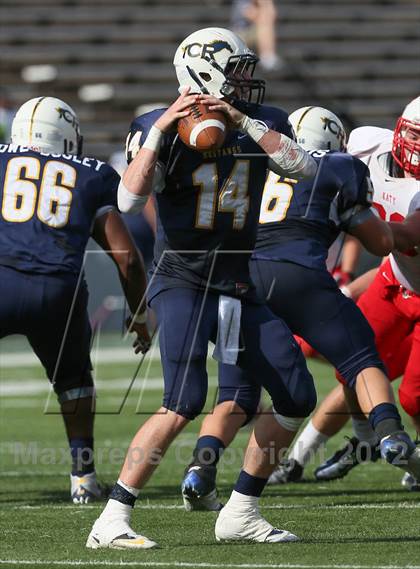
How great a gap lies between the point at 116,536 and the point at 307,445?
6.36 ft

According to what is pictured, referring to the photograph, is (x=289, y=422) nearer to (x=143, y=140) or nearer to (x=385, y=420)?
(x=385, y=420)

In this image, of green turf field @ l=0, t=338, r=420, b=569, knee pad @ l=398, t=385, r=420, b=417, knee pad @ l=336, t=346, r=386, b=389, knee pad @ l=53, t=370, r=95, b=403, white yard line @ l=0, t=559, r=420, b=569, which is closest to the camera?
white yard line @ l=0, t=559, r=420, b=569

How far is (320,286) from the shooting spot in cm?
438

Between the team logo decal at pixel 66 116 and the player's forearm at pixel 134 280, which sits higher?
the team logo decal at pixel 66 116

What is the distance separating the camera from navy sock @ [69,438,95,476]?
509cm

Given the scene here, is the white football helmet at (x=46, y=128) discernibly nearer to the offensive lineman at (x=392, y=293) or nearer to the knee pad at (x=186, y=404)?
the offensive lineman at (x=392, y=293)

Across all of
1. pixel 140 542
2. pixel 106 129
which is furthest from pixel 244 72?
pixel 106 129

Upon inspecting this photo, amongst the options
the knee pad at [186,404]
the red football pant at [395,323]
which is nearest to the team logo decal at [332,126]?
the red football pant at [395,323]

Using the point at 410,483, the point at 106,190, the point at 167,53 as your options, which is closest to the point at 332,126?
the point at 106,190

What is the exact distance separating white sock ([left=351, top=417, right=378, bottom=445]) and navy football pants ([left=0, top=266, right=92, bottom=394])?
1.24 meters

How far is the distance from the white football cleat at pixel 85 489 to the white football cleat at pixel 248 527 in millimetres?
1159

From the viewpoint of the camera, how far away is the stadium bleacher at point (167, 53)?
630 inches

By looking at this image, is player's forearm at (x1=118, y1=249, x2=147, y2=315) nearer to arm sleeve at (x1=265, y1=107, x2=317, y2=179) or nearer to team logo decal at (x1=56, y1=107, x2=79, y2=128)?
team logo decal at (x1=56, y1=107, x2=79, y2=128)

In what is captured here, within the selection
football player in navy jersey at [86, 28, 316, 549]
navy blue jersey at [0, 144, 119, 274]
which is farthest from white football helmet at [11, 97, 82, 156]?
football player in navy jersey at [86, 28, 316, 549]
